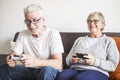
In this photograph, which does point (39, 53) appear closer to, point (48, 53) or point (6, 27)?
point (48, 53)

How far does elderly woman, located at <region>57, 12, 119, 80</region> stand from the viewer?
1839 mm

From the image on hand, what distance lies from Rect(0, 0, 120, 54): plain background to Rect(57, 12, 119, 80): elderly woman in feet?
1.61

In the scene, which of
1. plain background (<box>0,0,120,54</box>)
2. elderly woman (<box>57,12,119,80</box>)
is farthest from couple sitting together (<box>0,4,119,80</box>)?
plain background (<box>0,0,120,54</box>)

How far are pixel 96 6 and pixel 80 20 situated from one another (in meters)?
0.24

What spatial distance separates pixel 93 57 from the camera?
187 centimetres

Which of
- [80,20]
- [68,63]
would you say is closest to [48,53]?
[68,63]

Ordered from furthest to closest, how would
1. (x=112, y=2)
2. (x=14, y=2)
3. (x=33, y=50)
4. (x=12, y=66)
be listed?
(x=14, y=2), (x=112, y=2), (x=33, y=50), (x=12, y=66)

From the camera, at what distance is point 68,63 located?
82.3 inches

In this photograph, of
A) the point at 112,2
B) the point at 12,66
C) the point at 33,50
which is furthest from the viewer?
the point at 112,2

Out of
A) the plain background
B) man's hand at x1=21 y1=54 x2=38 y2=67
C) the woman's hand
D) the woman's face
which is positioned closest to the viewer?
man's hand at x1=21 y1=54 x2=38 y2=67

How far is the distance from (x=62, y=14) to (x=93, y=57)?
37.2 inches

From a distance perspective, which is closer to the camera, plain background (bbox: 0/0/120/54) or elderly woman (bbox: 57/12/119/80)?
elderly woman (bbox: 57/12/119/80)

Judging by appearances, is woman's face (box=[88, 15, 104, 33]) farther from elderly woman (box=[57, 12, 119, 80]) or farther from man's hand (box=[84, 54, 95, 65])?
man's hand (box=[84, 54, 95, 65])

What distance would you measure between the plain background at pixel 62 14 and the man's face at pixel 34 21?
70cm
